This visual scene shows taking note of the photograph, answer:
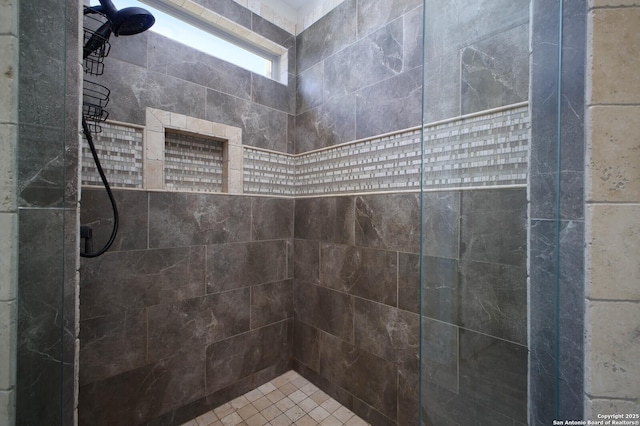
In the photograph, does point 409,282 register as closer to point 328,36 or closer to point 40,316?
point 40,316

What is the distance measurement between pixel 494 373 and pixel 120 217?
1.79 meters

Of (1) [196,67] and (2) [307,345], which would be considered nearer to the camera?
(1) [196,67]

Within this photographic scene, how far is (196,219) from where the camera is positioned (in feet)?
5.40

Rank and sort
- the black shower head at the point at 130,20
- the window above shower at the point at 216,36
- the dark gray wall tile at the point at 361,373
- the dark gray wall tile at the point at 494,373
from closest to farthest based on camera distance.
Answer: the dark gray wall tile at the point at 494,373, the black shower head at the point at 130,20, the dark gray wall tile at the point at 361,373, the window above shower at the point at 216,36

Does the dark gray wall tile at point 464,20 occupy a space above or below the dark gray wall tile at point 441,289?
above

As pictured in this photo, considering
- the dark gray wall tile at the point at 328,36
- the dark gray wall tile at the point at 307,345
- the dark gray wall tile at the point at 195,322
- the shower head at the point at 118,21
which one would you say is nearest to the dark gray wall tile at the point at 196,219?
the dark gray wall tile at the point at 195,322

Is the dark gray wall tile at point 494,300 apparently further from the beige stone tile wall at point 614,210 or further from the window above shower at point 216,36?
the window above shower at point 216,36

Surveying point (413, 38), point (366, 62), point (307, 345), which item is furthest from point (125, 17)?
point (307, 345)

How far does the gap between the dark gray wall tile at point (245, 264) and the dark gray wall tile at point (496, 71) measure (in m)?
1.54

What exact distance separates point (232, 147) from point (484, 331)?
5.60 ft

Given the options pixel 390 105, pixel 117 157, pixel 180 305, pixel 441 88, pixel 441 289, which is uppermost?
pixel 390 105

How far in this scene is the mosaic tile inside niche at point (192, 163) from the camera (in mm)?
1623

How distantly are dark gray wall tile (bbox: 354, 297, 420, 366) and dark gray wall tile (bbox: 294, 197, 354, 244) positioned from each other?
45 cm

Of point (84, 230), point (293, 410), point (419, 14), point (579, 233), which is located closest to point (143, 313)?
point (84, 230)
